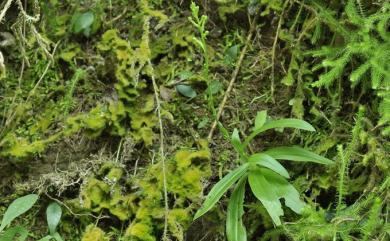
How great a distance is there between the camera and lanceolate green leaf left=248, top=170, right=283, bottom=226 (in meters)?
1.81

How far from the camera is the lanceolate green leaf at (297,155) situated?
190cm

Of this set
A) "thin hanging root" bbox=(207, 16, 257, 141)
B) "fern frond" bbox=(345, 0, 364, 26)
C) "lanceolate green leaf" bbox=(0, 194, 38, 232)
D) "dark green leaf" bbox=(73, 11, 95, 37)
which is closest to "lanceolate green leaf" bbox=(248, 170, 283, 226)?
"thin hanging root" bbox=(207, 16, 257, 141)

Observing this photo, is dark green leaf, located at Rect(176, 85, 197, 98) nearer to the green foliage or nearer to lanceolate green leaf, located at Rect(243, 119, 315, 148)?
lanceolate green leaf, located at Rect(243, 119, 315, 148)

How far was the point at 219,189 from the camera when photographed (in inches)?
73.4

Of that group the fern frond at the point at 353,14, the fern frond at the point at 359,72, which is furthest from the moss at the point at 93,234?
the fern frond at the point at 353,14

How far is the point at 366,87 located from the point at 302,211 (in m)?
0.63

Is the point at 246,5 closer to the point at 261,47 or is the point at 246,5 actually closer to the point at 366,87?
the point at 261,47

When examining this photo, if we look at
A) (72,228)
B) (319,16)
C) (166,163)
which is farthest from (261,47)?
(72,228)

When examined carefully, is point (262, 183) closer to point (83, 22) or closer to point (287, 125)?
point (287, 125)

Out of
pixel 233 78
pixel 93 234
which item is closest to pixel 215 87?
pixel 233 78

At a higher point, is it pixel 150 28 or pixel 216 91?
pixel 150 28

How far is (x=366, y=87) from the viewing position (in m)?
2.11

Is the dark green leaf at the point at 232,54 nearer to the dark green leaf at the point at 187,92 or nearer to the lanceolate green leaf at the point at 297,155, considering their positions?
the dark green leaf at the point at 187,92

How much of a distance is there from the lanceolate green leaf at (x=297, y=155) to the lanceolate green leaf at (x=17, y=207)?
3.03 feet
